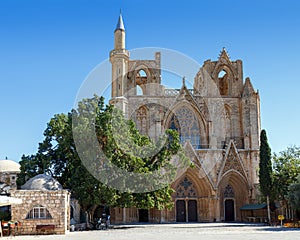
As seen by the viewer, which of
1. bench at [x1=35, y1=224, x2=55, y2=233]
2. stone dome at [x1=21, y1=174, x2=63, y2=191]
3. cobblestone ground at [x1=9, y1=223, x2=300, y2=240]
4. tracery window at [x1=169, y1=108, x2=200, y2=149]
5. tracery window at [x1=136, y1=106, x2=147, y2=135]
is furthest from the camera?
tracery window at [x1=169, y1=108, x2=200, y2=149]

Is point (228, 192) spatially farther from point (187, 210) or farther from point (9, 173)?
point (9, 173)

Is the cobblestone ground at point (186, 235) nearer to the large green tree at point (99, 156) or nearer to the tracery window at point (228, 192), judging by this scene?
the large green tree at point (99, 156)

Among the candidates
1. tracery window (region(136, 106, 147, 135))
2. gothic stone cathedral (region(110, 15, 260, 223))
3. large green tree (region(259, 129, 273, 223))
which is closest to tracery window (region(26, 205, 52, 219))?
gothic stone cathedral (region(110, 15, 260, 223))

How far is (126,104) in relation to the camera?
42.1 meters

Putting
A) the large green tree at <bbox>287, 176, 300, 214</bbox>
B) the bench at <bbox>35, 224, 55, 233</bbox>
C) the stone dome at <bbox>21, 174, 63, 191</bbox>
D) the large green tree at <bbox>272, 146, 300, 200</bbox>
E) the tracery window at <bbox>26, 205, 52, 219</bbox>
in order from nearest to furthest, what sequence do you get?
1. the bench at <bbox>35, 224, 55, 233</bbox>
2. the tracery window at <bbox>26, 205, 52, 219</bbox>
3. the stone dome at <bbox>21, 174, 63, 191</bbox>
4. the large green tree at <bbox>287, 176, 300, 214</bbox>
5. the large green tree at <bbox>272, 146, 300, 200</bbox>

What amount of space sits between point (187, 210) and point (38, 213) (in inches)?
753

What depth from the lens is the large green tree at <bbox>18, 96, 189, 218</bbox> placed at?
29266mm

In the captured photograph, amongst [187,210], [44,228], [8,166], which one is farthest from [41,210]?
[187,210]

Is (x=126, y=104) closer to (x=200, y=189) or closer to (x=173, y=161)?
(x=173, y=161)

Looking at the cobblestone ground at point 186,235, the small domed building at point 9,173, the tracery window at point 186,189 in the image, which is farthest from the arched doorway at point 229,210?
the small domed building at point 9,173

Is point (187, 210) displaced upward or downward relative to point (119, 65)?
downward

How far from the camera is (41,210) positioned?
25.5 m

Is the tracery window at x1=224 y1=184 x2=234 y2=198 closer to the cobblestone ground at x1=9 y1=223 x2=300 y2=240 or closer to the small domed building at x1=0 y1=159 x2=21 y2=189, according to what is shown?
the cobblestone ground at x1=9 y1=223 x2=300 y2=240

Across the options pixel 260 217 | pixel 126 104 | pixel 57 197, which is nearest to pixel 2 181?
pixel 126 104
